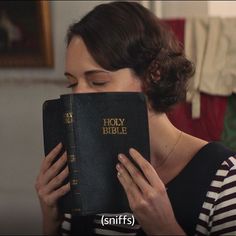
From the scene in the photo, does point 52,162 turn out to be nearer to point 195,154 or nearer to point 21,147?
point 21,147

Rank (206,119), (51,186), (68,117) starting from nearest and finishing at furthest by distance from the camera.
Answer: (68,117) < (51,186) < (206,119)

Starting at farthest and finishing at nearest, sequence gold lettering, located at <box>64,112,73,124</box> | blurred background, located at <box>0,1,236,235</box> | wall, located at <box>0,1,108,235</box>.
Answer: blurred background, located at <box>0,1,236,235</box> < wall, located at <box>0,1,108,235</box> < gold lettering, located at <box>64,112,73,124</box>

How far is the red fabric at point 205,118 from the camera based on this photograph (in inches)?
37.6

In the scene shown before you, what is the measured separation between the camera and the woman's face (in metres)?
0.58

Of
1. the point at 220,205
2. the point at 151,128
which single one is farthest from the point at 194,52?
the point at 220,205

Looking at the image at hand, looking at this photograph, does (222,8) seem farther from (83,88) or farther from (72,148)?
(72,148)

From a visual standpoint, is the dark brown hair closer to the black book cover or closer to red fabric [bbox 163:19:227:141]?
the black book cover

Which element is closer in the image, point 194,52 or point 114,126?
point 114,126

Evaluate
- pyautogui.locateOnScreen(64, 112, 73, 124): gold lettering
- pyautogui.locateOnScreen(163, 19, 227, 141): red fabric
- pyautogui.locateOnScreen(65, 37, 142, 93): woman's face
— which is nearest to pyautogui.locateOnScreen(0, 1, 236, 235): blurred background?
pyautogui.locateOnScreen(163, 19, 227, 141): red fabric

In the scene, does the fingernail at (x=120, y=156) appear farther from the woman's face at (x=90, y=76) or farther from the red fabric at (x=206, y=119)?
the red fabric at (x=206, y=119)
